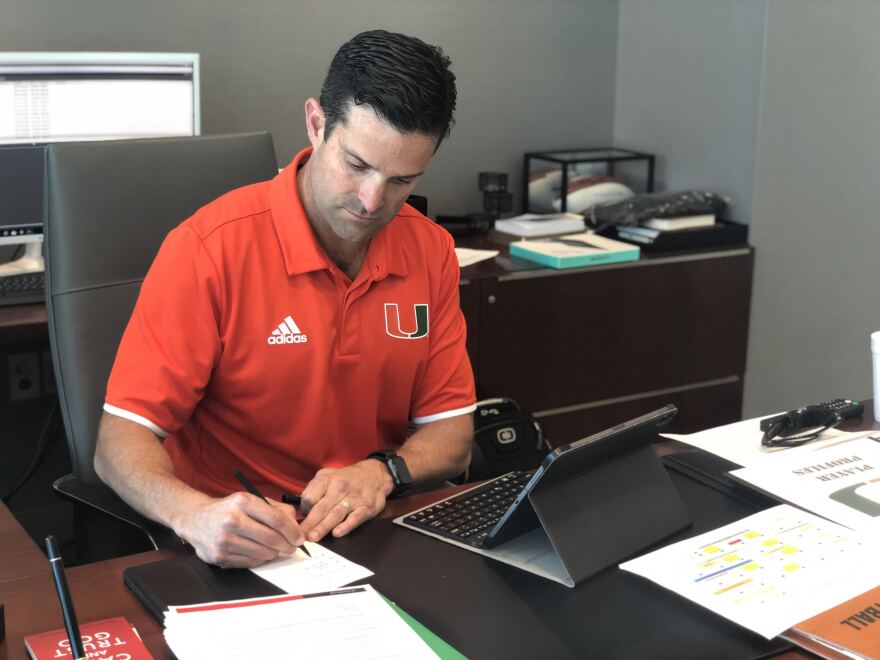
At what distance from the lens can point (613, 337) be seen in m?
2.76

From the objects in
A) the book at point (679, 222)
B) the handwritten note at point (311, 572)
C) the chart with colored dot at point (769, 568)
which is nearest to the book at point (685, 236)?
the book at point (679, 222)

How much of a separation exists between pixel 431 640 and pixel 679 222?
80.3 inches

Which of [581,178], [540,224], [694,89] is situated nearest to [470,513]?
[540,224]

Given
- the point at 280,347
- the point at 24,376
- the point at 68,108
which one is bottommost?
the point at 24,376

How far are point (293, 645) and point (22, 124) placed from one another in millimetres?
1600

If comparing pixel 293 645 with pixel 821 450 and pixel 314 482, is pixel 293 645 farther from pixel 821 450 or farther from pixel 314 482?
pixel 821 450

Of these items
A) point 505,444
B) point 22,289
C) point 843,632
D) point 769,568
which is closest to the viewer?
point 843,632

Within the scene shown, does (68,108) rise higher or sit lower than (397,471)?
higher

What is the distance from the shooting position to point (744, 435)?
1529 millimetres

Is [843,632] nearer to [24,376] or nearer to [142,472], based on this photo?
[142,472]

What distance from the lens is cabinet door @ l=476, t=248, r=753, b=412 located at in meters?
2.60

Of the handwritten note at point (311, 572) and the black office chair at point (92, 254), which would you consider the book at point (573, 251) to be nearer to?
the black office chair at point (92, 254)

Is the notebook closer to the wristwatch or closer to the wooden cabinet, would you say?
the wristwatch

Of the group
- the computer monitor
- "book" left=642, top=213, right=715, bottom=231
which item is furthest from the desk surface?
"book" left=642, top=213, right=715, bottom=231
